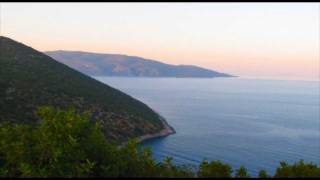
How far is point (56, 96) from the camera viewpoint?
128 metres

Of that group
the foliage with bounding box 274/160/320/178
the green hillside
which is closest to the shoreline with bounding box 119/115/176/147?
the green hillside

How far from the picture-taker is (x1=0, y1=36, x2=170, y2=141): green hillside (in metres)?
116

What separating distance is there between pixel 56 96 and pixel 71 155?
100308 mm

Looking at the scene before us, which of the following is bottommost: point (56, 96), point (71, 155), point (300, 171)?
point (56, 96)

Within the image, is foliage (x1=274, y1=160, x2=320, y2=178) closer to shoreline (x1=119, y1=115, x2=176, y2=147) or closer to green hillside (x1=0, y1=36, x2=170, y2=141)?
green hillside (x1=0, y1=36, x2=170, y2=141)

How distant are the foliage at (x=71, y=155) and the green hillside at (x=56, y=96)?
72.9 m

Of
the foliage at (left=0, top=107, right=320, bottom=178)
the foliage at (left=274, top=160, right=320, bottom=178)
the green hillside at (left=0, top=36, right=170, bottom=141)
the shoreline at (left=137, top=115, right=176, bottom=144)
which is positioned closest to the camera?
the foliage at (left=0, top=107, right=320, bottom=178)

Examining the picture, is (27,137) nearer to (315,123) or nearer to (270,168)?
(270,168)

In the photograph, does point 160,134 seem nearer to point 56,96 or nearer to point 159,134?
point 159,134

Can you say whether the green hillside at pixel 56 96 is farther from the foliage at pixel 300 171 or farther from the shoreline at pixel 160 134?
the foliage at pixel 300 171

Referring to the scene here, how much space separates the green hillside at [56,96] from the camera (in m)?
116

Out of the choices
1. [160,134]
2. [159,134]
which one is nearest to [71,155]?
[159,134]

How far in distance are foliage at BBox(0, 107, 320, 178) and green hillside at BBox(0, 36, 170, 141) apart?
72931 millimetres

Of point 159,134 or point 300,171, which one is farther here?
point 159,134
